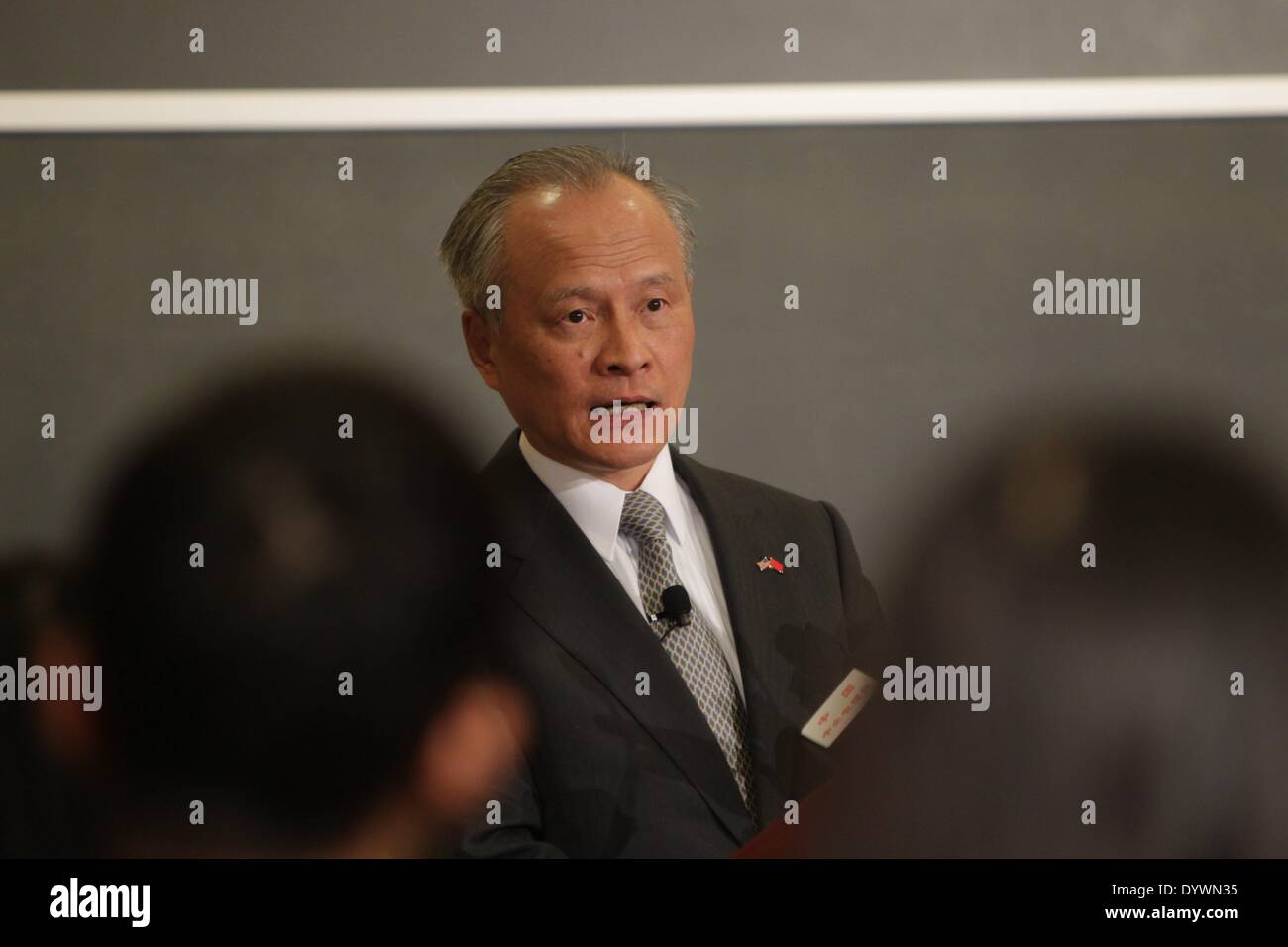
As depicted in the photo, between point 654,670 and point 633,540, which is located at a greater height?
point 633,540

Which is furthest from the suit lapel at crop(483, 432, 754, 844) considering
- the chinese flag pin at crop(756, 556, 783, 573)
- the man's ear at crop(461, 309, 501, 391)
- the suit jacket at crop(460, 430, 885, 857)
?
the chinese flag pin at crop(756, 556, 783, 573)

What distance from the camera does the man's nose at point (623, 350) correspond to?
214cm

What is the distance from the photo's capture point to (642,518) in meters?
2.18

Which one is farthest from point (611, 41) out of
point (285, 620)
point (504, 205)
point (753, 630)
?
point (285, 620)

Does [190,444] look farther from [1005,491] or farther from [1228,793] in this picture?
[1228,793]

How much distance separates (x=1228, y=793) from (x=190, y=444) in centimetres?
192

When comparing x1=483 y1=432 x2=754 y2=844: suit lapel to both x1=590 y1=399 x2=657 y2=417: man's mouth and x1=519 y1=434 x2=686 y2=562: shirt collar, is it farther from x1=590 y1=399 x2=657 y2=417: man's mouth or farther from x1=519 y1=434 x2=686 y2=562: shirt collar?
x1=590 y1=399 x2=657 y2=417: man's mouth

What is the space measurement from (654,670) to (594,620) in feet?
0.43

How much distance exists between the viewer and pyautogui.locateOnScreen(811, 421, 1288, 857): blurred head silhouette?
219cm

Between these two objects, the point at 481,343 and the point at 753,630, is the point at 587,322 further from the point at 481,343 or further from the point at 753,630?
the point at 753,630

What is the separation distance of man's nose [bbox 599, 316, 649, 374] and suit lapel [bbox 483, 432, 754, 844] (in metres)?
0.21

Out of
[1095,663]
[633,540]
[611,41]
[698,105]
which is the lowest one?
[1095,663]

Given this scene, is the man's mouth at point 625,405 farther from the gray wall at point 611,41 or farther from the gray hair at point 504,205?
the gray wall at point 611,41
